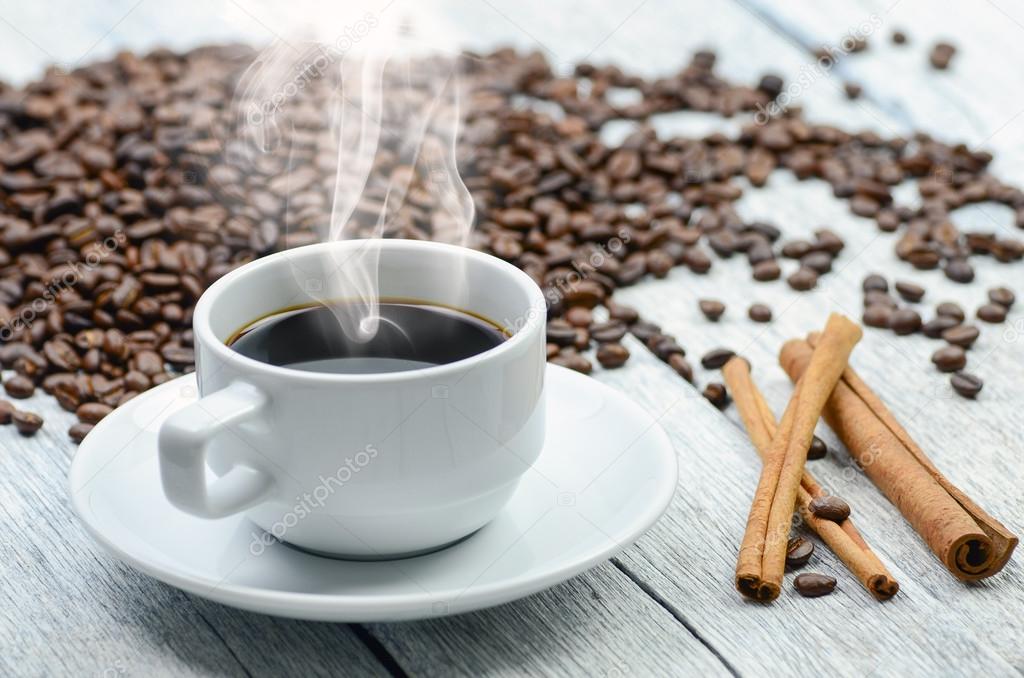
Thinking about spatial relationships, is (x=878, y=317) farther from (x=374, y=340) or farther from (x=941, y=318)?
(x=374, y=340)

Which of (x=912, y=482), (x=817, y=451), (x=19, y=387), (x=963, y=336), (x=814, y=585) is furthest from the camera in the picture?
(x=963, y=336)

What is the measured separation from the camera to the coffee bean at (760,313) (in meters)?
1.57

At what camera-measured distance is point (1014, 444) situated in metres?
1.30

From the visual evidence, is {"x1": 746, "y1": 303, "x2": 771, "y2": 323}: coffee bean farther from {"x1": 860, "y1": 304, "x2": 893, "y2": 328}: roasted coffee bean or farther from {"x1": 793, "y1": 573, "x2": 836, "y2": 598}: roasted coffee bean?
{"x1": 793, "y1": 573, "x2": 836, "y2": 598}: roasted coffee bean

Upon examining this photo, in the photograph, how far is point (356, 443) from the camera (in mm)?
890

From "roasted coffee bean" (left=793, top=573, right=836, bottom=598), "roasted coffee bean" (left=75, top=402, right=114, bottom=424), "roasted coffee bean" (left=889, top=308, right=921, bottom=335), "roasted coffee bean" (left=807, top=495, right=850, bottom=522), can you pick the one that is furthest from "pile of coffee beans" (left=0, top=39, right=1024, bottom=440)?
"roasted coffee bean" (left=793, top=573, right=836, bottom=598)

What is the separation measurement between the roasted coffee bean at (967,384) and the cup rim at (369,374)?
2.10 feet

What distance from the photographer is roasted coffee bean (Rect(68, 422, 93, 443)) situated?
4.21ft

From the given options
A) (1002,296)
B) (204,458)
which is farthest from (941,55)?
(204,458)

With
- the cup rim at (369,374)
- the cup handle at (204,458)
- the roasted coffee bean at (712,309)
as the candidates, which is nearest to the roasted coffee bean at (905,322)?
the roasted coffee bean at (712,309)

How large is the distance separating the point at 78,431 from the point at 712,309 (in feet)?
2.68

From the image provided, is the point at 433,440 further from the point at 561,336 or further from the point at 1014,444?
the point at 1014,444

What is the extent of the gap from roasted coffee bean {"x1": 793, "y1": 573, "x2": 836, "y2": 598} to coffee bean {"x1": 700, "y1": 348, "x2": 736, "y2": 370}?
1.51 feet

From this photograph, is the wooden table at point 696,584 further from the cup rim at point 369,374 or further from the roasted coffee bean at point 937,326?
the cup rim at point 369,374
